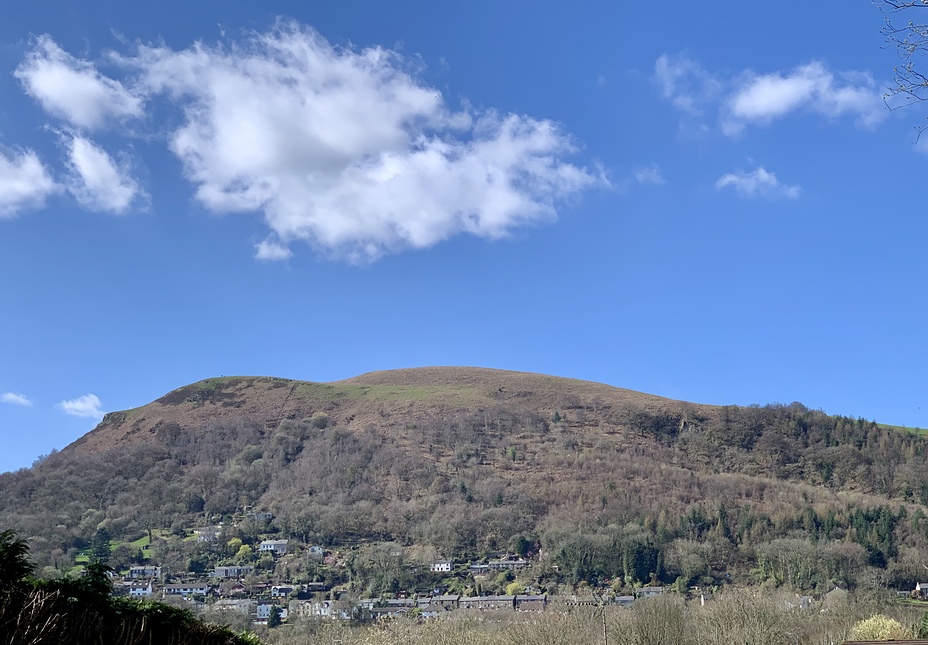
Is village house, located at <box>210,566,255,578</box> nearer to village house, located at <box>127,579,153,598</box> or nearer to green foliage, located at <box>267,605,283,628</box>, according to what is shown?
village house, located at <box>127,579,153,598</box>

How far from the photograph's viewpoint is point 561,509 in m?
159

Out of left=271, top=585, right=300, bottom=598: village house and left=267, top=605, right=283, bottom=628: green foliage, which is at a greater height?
left=271, top=585, right=300, bottom=598: village house

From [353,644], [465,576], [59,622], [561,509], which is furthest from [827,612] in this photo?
[561,509]

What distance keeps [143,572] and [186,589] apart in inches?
590

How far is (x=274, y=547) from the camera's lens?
488 ft

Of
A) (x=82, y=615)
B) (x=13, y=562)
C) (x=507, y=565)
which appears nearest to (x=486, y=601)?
(x=507, y=565)

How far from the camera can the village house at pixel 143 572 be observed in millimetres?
133000

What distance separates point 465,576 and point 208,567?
42.2 metres

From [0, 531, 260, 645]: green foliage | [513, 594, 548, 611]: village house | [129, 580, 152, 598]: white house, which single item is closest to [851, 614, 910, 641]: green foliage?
[0, 531, 260, 645]: green foliage

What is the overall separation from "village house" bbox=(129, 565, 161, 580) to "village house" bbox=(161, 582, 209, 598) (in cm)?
936

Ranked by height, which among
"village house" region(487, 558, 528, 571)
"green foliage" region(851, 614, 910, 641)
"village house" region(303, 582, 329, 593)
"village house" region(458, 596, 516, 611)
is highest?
"green foliage" region(851, 614, 910, 641)

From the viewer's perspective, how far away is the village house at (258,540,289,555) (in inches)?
5807

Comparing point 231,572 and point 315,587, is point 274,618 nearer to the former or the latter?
point 315,587

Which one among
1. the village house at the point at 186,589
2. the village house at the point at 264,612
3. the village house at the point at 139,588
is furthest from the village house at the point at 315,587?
the village house at the point at 139,588
